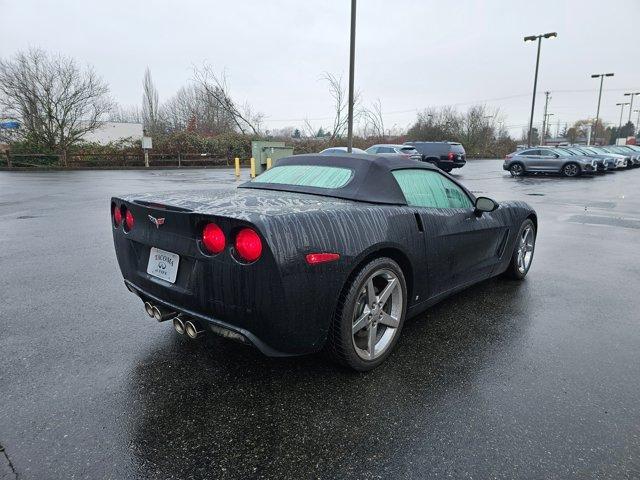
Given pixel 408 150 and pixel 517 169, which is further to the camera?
pixel 408 150

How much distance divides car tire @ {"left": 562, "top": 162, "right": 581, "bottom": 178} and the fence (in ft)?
73.7

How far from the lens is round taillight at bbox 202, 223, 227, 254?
2.40m

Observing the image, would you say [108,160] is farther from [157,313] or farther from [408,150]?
[157,313]

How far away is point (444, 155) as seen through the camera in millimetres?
25844

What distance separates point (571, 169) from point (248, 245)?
25478mm

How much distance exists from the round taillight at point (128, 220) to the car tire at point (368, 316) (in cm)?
150

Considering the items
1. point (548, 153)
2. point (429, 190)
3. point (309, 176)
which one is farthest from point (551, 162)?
point (309, 176)

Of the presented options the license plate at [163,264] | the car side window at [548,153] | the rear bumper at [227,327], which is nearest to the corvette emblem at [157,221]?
the license plate at [163,264]

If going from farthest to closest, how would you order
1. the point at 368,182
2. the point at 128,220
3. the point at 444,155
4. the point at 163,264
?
1. the point at 444,155
2. the point at 368,182
3. the point at 128,220
4. the point at 163,264

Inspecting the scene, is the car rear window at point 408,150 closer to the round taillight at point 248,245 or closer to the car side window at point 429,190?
the car side window at point 429,190

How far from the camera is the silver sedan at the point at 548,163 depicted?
76.2 feet

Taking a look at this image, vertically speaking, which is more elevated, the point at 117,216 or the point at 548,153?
the point at 548,153

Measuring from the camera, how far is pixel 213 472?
1987 mm

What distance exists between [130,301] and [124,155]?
1114 inches
